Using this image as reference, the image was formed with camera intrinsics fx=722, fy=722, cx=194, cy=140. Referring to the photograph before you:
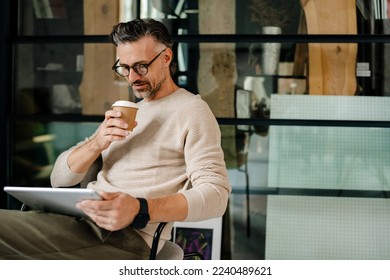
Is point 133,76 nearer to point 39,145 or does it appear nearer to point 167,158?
point 167,158

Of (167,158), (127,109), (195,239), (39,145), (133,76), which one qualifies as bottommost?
(195,239)

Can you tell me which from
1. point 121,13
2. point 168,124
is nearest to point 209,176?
point 168,124

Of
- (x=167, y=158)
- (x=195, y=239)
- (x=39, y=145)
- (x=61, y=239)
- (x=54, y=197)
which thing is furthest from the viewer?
(x=39, y=145)

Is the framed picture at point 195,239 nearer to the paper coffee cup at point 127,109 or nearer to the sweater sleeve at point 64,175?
the sweater sleeve at point 64,175

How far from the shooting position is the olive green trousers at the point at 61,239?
8.03ft

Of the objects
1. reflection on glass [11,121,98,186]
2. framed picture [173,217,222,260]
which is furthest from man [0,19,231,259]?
reflection on glass [11,121,98,186]

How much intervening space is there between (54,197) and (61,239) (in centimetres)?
22

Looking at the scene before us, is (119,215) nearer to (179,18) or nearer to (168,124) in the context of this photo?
(168,124)

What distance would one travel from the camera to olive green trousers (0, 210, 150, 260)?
2.45 m

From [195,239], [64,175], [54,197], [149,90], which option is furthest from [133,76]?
[195,239]

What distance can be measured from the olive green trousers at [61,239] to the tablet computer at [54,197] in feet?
0.13

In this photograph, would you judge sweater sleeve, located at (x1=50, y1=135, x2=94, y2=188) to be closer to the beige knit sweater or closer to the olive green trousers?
the beige knit sweater

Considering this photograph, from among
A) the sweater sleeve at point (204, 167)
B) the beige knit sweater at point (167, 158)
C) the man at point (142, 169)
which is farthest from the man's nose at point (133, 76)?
the sweater sleeve at point (204, 167)

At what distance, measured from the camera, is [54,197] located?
2332 mm
